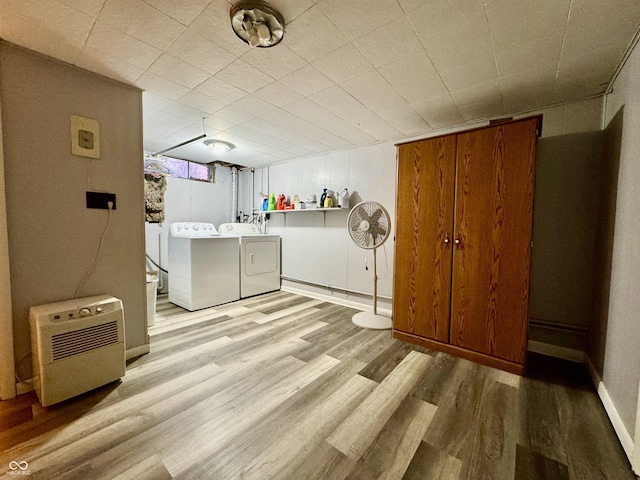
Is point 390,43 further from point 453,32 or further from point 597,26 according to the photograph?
point 597,26

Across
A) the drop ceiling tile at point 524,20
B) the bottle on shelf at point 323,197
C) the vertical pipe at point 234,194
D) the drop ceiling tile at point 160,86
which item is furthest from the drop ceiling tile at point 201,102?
the vertical pipe at point 234,194

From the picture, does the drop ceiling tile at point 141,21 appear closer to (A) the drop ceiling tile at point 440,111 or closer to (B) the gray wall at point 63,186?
(B) the gray wall at point 63,186

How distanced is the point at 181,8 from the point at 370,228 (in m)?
2.25

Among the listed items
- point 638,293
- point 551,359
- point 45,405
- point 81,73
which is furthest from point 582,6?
point 45,405

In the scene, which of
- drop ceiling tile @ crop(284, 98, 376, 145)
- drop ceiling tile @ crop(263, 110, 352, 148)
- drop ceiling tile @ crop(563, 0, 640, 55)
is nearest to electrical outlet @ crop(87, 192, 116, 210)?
drop ceiling tile @ crop(263, 110, 352, 148)

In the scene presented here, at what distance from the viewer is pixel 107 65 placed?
5.85ft

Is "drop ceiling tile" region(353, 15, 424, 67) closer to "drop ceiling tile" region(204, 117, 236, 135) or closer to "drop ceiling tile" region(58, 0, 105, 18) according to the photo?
"drop ceiling tile" region(58, 0, 105, 18)

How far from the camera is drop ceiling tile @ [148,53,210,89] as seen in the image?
174 centimetres

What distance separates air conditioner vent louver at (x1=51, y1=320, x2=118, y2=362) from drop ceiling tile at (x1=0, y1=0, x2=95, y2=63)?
179 centimetres

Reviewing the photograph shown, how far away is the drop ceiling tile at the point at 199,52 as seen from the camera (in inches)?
60.2

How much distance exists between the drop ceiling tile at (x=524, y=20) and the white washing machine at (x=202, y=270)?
338cm

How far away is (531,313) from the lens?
232 cm

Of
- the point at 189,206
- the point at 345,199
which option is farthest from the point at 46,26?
the point at 189,206

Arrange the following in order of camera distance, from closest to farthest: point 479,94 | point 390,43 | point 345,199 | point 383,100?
point 390,43
point 479,94
point 383,100
point 345,199
